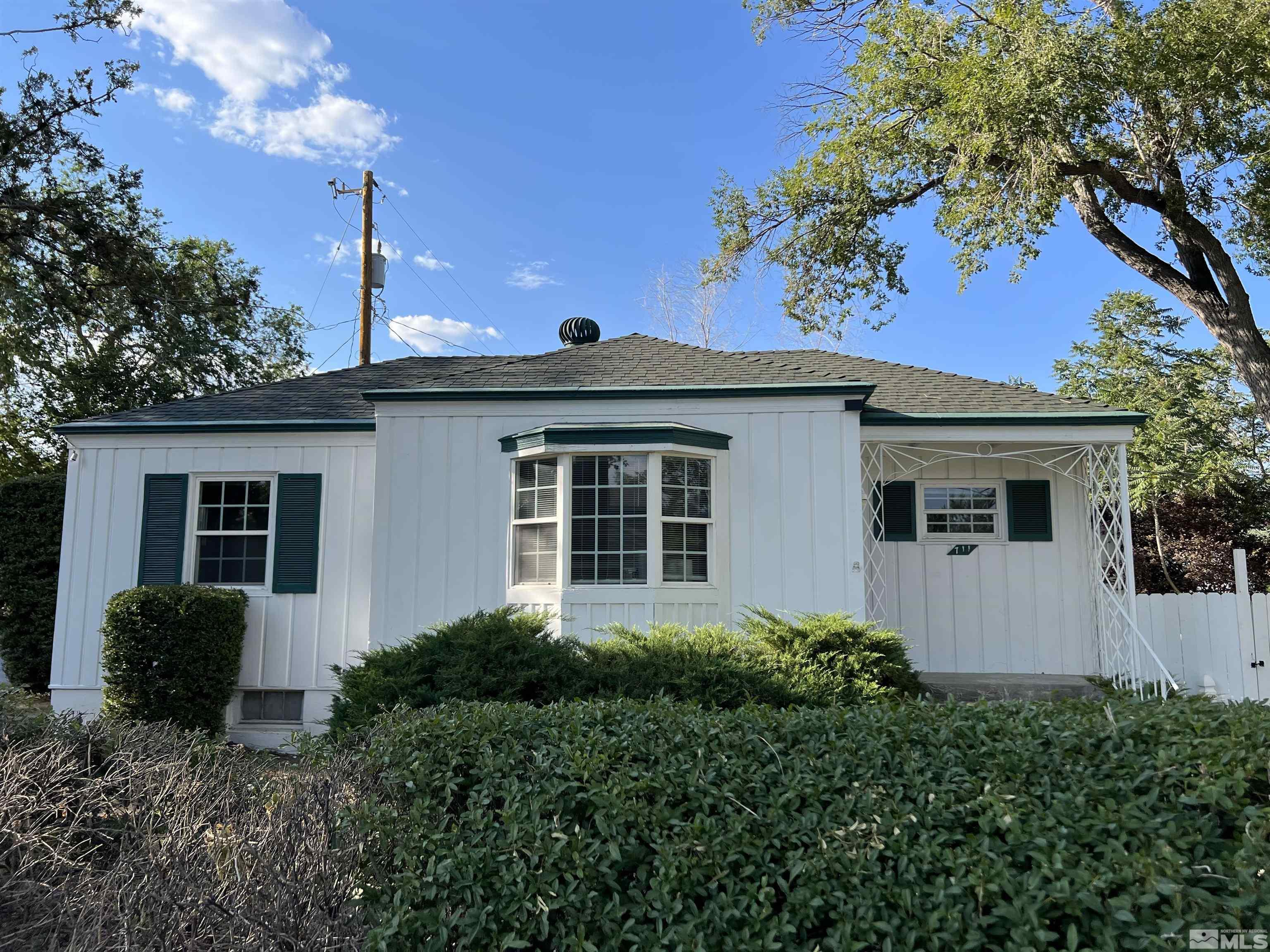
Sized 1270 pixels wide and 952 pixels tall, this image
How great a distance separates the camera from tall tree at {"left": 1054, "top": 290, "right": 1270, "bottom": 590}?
15703mm

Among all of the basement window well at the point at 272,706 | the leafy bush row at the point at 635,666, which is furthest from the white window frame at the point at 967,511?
the basement window well at the point at 272,706

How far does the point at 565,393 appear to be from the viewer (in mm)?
8477

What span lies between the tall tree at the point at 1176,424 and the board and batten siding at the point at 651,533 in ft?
32.8

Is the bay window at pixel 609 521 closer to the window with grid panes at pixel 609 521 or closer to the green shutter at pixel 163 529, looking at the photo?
the window with grid panes at pixel 609 521

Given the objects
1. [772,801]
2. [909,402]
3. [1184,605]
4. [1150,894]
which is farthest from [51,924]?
[1184,605]

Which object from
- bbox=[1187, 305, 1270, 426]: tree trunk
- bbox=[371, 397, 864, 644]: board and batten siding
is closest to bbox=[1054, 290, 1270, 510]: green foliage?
bbox=[1187, 305, 1270, 426]: tree trunk

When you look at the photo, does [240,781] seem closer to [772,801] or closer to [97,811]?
[97,811]

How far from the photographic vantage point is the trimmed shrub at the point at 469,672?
583 centimetres

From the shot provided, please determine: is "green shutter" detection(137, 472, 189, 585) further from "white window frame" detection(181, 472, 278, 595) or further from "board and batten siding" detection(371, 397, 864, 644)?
"board and batten siding" detection(371, 397, 864, 644)

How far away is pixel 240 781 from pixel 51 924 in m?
0.98

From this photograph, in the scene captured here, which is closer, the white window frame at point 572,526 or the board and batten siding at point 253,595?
the white window frame at point 572,526

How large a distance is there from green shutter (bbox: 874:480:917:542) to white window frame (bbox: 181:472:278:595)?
675 centimetres

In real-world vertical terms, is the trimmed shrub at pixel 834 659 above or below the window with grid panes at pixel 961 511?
below

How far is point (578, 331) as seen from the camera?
37.6 feet
